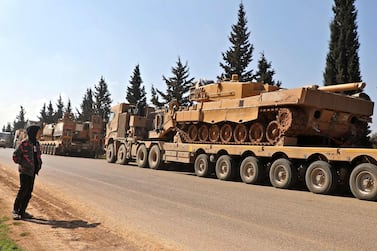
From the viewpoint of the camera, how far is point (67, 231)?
673 cm

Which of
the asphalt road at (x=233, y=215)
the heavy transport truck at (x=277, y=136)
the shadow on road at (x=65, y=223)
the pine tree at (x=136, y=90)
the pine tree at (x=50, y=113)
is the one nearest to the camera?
the asphalt road at (x=233, y=215)

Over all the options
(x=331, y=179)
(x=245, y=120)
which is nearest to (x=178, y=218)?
A: (x=331, y=179)

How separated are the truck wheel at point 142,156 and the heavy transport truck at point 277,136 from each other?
151 cm

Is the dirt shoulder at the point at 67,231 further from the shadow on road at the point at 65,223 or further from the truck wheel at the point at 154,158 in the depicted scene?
the truck wheel at the point at 154,158

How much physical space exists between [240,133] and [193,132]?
3.12m

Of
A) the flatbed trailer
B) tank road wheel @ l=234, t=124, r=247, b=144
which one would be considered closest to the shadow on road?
the flatbed trailer

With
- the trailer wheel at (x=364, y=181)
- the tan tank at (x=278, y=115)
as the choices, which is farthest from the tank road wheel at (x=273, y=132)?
the trailer wheel at (x=364, y=181)

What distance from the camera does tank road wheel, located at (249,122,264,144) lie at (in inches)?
587

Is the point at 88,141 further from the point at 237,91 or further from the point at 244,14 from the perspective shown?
the point at 237,91

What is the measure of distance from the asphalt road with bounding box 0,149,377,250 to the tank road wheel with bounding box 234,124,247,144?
3.52 m

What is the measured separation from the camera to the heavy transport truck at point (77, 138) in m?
34.9

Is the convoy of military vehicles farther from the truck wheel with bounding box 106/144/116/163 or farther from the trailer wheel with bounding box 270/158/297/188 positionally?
the truck wheel with bounding box 106/144/116/163

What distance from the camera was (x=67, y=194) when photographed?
34.2 feet

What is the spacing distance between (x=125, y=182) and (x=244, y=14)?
31.1 meters
